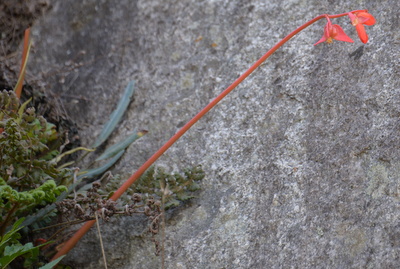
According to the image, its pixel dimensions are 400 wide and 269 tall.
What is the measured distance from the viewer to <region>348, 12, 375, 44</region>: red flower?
1.21m

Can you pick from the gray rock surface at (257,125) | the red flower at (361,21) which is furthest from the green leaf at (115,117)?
the red flower at (361,21)

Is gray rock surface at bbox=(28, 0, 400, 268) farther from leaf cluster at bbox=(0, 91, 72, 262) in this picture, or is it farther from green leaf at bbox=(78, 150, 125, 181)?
leaf cluster at bbox=(0, 91, 72, 262)

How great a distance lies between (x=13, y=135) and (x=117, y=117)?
1.54 ft

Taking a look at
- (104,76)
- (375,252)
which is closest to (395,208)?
(375,252)

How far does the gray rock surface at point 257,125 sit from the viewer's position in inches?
48.9

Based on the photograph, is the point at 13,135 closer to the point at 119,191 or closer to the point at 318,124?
the point at 119,191

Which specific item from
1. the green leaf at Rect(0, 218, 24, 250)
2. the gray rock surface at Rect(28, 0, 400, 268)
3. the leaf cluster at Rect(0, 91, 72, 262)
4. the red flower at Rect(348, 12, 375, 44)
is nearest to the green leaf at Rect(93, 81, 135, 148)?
the gray rock surface at Rect(28, 0, 400, 268)

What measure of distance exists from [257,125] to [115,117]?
52 centimetres

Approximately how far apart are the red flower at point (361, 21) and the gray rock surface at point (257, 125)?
Answer: 21 cm

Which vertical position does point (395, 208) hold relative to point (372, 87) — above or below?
below

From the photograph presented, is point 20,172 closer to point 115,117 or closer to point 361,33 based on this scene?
point 115,117

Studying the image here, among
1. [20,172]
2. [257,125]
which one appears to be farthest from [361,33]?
[20,172]

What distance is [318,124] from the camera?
1.39 metres

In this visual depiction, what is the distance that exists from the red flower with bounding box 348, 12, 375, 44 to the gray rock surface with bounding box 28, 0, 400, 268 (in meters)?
0.21
